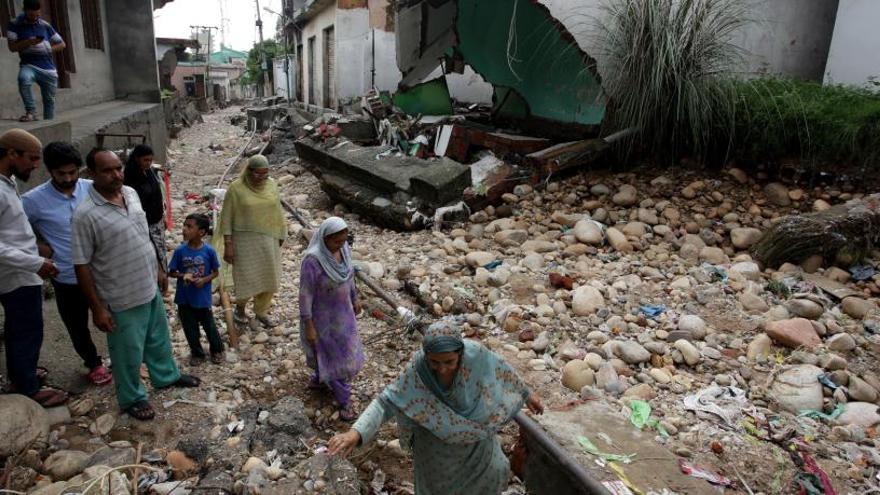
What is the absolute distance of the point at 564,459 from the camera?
2.39m

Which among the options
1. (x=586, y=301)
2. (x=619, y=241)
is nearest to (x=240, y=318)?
(x=586, y=301)

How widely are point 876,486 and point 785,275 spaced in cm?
232

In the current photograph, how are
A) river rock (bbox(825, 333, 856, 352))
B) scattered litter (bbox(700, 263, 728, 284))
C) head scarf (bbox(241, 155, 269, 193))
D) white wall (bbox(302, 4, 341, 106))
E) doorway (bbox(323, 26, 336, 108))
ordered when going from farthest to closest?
doorway (bbox(323, 26, 336, 108)) < white wall (bbox(302, 4, 341, 106)) < scattered litter (bbox(700, 263, 728, 284)) < head scarf (bbox(241, 155, 269, 193)) < river rock (bbox(825, 333, 856, 352))

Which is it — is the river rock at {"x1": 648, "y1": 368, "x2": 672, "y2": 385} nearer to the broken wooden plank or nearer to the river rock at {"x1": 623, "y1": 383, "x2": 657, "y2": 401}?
the river rock at {"x1": 623, "y1": 383, "x2": 657, "y2": 401}

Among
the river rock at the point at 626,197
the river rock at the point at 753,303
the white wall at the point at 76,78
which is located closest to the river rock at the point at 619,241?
the river rock at the point at 626,197

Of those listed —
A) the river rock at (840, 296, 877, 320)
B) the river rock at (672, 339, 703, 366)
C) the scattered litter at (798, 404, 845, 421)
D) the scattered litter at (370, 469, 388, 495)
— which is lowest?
the scattered litter at (370, 469, 388, 495)

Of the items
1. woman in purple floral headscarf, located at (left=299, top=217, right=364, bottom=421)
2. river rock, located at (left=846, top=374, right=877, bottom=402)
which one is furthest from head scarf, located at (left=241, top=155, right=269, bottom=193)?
river rock, located at (left=846, top=374, right=877, bottom=402)

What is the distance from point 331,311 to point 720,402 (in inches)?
97.0

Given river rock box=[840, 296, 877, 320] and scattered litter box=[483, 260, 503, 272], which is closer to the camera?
river rock box=[840, 296, 877, 320]

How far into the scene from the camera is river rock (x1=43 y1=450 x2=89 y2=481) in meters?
2.51

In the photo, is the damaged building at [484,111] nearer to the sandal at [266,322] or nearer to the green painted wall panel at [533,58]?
the green painted wall panel at [533,58]

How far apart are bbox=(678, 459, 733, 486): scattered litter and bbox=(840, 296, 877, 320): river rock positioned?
2.27 meters

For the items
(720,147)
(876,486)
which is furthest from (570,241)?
(876,486)

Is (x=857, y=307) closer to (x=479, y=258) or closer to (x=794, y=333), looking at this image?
(x=794, y=333)
